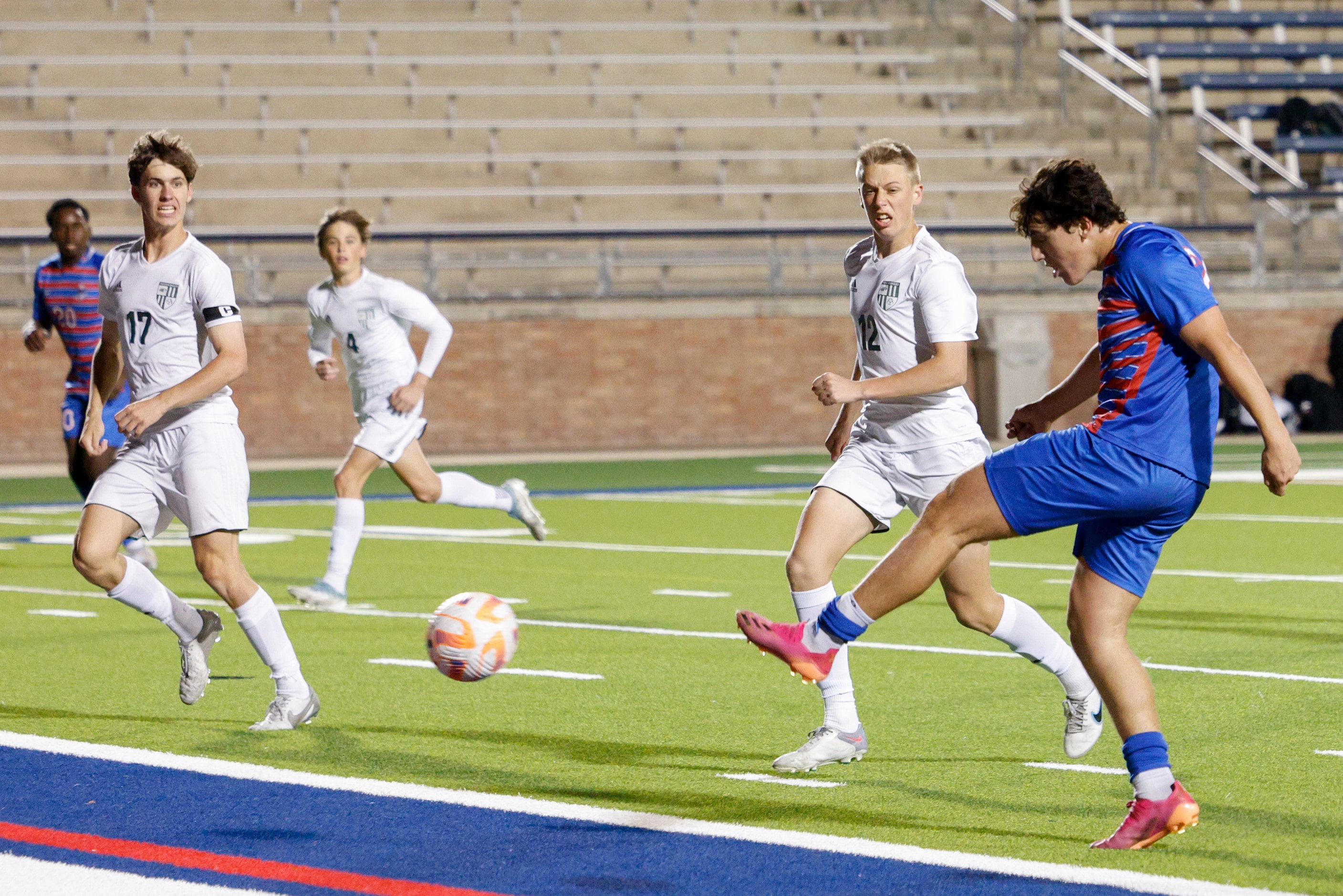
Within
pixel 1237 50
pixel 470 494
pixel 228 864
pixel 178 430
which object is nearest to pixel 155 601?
pixel 178 430

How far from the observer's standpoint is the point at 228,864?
16.4 ft

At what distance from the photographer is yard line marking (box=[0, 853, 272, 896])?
4.75 m

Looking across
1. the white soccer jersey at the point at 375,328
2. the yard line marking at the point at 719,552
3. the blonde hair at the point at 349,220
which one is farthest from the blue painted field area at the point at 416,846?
the yard line marking at the point at 719,552

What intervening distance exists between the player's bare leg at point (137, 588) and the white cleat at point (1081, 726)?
3130 mm

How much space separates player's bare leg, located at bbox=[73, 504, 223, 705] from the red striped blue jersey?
5.49m

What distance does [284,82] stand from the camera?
28312mm

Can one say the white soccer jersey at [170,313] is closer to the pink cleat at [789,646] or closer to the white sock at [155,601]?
the white sock at [155,601]

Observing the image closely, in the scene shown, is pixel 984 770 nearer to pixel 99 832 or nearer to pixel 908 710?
pixel 908 710

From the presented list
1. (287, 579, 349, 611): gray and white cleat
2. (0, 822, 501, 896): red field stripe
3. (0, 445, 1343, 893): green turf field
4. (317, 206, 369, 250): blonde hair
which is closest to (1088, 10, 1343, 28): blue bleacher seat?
(0, 445, 1343, 893): green turf field

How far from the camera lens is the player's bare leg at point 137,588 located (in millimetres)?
6848

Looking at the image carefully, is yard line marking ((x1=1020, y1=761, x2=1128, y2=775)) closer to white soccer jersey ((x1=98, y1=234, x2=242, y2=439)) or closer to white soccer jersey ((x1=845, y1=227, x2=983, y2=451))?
white soccer jersey ((x1=845, y1=227, x2=983, y2=451))

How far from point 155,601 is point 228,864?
2.34 metres

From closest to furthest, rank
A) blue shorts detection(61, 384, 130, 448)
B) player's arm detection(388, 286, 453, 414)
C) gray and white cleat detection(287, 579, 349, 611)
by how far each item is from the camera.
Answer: gray and white cleat detection(287, 579, 349, 611)
player's arm detection(388, 286, 453, 414)
blue shorts detection(61, 384, 130, 448)

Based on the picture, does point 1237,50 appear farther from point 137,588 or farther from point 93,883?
point 93,883
